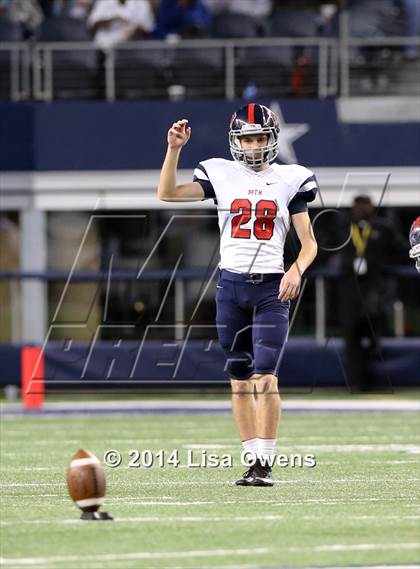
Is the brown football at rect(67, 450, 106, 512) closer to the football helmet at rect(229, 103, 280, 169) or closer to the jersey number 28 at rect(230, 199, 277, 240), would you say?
the jersey number 28 at rect(230, 199, 277, 240)

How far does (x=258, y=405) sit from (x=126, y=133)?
Result: 9642 millimetres

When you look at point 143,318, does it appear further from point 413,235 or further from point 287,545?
point 287,545

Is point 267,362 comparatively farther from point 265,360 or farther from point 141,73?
point 141,73

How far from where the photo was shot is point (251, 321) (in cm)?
843

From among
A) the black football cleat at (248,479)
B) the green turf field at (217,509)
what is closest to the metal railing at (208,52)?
the green turf field at (217,509)

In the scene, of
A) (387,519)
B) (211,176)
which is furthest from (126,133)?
(387,519)

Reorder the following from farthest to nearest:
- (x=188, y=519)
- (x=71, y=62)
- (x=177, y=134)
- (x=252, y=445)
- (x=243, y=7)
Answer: (x=243, y=7)
(x=71, y=62)
(x=252, y=445)
(x=177, y=134)
(x=188, y=519)

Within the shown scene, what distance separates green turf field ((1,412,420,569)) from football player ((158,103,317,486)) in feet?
1.67

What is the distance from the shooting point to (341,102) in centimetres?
1708

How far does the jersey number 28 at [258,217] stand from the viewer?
27.2 feet

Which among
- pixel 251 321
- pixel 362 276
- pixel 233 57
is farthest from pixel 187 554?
pixel 233 57

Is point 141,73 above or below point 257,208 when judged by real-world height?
above

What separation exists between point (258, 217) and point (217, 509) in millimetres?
1823

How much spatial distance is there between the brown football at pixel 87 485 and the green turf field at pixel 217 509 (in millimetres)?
95
